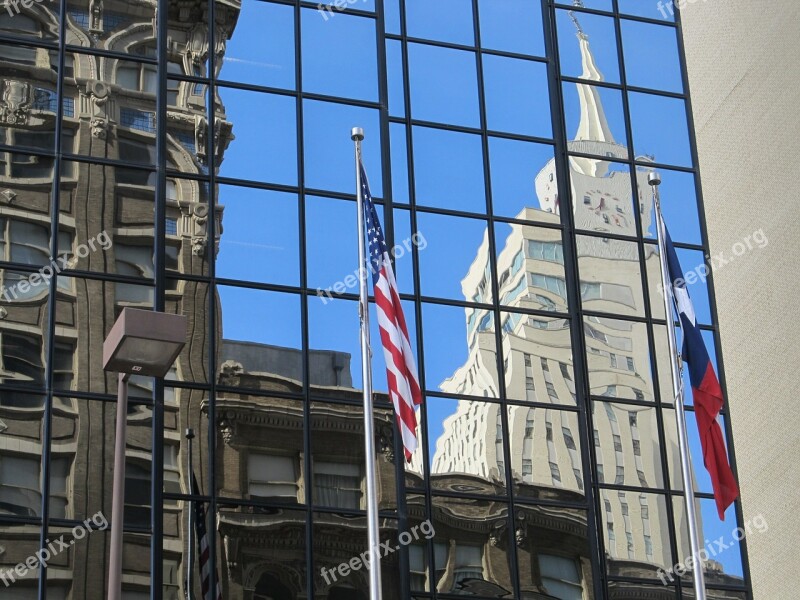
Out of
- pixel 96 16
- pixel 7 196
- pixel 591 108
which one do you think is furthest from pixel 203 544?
pixel 591 108

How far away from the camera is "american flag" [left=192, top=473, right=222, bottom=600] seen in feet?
75.3

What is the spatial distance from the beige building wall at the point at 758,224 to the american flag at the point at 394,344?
10.6 m

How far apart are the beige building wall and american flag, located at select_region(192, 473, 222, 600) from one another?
39.1ft

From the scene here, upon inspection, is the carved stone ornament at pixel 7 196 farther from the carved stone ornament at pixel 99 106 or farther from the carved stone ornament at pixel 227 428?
the carved stone ornament at pixel 227 428

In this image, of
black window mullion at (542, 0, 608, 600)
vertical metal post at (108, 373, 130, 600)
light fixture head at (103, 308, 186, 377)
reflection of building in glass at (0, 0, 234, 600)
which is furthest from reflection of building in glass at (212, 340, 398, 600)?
light fixture head at (103, 308, 186, 377)

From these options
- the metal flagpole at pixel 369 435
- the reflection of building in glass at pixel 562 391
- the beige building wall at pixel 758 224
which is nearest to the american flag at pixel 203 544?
the metal flagpole at pixel 369 435

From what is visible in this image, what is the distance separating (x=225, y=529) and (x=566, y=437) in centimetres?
663

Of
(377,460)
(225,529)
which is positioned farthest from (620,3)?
(225,529)

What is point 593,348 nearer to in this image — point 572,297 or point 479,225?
point 572,297

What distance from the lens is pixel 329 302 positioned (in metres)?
25.6

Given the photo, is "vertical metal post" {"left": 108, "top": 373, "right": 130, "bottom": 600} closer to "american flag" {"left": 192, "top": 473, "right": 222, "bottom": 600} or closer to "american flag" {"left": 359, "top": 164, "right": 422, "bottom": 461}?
"american flag" {"left": 359, "top": 164, "right": 422, "bottom": 461}

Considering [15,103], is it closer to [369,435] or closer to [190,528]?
[190,528]

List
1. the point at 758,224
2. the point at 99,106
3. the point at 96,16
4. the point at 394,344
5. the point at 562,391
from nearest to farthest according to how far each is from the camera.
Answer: the point at 394,344 < the point at 99,106 < the point at 96,16 < the point at 562,391 < the point at 758,224

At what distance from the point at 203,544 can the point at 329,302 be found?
4789 millimetres
